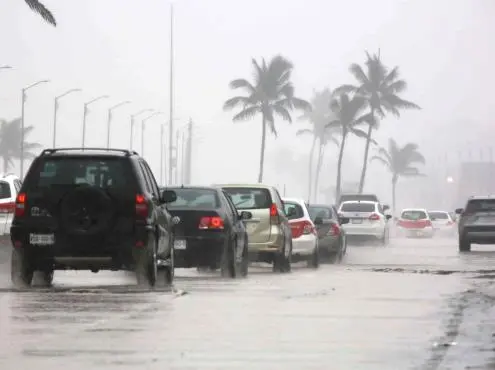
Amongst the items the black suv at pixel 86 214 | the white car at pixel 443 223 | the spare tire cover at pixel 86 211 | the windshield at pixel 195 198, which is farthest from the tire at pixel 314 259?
the white car at pixel 443 223

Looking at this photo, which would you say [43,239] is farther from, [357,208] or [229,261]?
[357,208]

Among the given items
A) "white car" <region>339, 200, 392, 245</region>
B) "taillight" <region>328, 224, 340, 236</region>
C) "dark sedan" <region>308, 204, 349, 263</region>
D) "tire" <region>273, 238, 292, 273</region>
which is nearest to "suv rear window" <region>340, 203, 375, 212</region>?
"white car" <region>339, 200, 392, 245</region>

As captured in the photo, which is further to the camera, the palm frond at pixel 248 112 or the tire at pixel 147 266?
the palm frond at pixel 248 112

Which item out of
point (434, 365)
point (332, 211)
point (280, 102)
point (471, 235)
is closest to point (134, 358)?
point (434, 365)

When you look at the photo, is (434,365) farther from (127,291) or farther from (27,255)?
(27,255)

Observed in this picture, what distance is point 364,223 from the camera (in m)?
56.2

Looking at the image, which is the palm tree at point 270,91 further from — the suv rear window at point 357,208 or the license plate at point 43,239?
the license plate at point 43,239

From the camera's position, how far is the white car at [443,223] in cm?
8344

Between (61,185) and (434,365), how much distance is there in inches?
412

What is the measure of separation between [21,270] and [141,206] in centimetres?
193

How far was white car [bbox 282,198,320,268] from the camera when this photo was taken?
34219 mm

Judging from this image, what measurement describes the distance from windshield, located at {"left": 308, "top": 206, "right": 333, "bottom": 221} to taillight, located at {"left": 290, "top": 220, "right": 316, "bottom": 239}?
229 inches

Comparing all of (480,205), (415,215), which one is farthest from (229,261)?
(415,215)

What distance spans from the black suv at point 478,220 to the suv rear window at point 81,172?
28249mm
